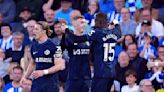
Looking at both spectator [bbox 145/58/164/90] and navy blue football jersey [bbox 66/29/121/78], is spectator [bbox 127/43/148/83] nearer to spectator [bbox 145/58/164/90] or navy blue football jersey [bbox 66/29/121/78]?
spectator [bbox 145/58/164/90]

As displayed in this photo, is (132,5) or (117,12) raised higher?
(132,5)

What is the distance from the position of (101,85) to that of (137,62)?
2434 mm

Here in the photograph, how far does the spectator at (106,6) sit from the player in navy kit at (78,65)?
4565 mm

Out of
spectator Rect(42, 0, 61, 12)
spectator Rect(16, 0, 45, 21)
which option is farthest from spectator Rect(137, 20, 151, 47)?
spectator Rect(16, 0, 45, 21)

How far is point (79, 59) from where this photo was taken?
1316cm

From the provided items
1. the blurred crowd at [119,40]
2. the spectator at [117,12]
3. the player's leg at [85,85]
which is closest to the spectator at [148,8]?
the blurred crowd at [119,40]

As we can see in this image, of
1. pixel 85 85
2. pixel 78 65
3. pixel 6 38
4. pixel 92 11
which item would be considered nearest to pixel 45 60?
pixel 78 65

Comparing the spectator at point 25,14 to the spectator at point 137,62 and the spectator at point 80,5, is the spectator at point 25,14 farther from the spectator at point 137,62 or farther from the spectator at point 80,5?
the spectator at point 137,62

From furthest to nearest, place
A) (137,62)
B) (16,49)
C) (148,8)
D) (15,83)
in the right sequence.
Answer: (16,49) < (148,8) < (15,83) < (137,62)

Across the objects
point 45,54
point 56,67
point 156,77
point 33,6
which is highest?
point 33,6

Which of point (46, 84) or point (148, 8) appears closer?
point (46, 84)

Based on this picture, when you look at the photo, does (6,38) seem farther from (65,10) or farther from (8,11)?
(65,10)

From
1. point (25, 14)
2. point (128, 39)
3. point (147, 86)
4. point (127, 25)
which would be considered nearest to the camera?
point (147, 86)

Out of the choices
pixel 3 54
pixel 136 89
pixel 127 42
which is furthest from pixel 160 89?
pixel 3 54
